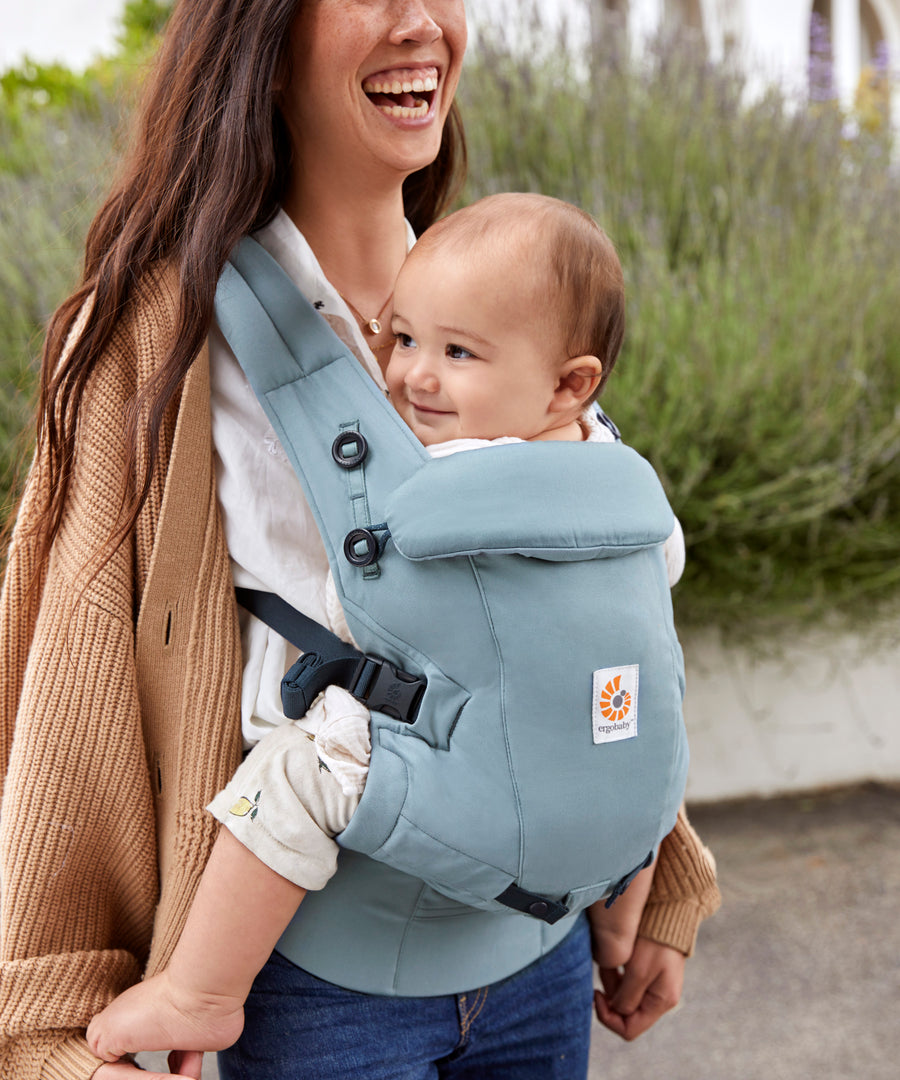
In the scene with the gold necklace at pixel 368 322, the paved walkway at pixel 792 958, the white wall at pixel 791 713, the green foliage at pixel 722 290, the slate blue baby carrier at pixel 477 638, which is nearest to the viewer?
the slate blue baby carrier at pixel 477 638

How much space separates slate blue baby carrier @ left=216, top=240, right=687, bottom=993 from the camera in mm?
1002

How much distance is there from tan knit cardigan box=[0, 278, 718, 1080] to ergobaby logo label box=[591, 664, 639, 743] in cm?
40

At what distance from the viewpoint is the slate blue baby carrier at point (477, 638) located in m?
1.00

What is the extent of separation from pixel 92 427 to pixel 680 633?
2775mm

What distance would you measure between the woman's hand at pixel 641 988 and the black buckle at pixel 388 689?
69cm

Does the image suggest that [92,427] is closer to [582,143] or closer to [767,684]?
[767,684]

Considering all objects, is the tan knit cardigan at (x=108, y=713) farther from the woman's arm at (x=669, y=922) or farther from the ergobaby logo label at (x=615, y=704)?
the woman's arm at (x=669, y=922)

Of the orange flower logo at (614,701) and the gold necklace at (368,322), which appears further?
the gold necklace at (368,322)

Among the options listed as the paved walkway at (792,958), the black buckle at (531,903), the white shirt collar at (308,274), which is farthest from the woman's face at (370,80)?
the paved walkway at (792,958)

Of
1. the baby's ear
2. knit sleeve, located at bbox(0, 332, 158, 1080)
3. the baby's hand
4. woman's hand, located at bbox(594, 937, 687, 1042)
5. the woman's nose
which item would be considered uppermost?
the woman's nose

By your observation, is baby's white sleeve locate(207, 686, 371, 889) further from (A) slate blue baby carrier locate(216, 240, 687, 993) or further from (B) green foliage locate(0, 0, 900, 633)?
(B) green foliage locate(0, 0, 900, 633)

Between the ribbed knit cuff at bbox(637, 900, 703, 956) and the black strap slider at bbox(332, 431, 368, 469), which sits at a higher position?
the black strap slider at bbox(332, 431, 368, 469)

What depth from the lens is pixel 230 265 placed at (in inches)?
43.9

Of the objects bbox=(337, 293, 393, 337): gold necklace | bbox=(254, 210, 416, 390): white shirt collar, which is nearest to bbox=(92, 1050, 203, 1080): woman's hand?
bbox=(254, 210, 416, 390): white shirt collar
